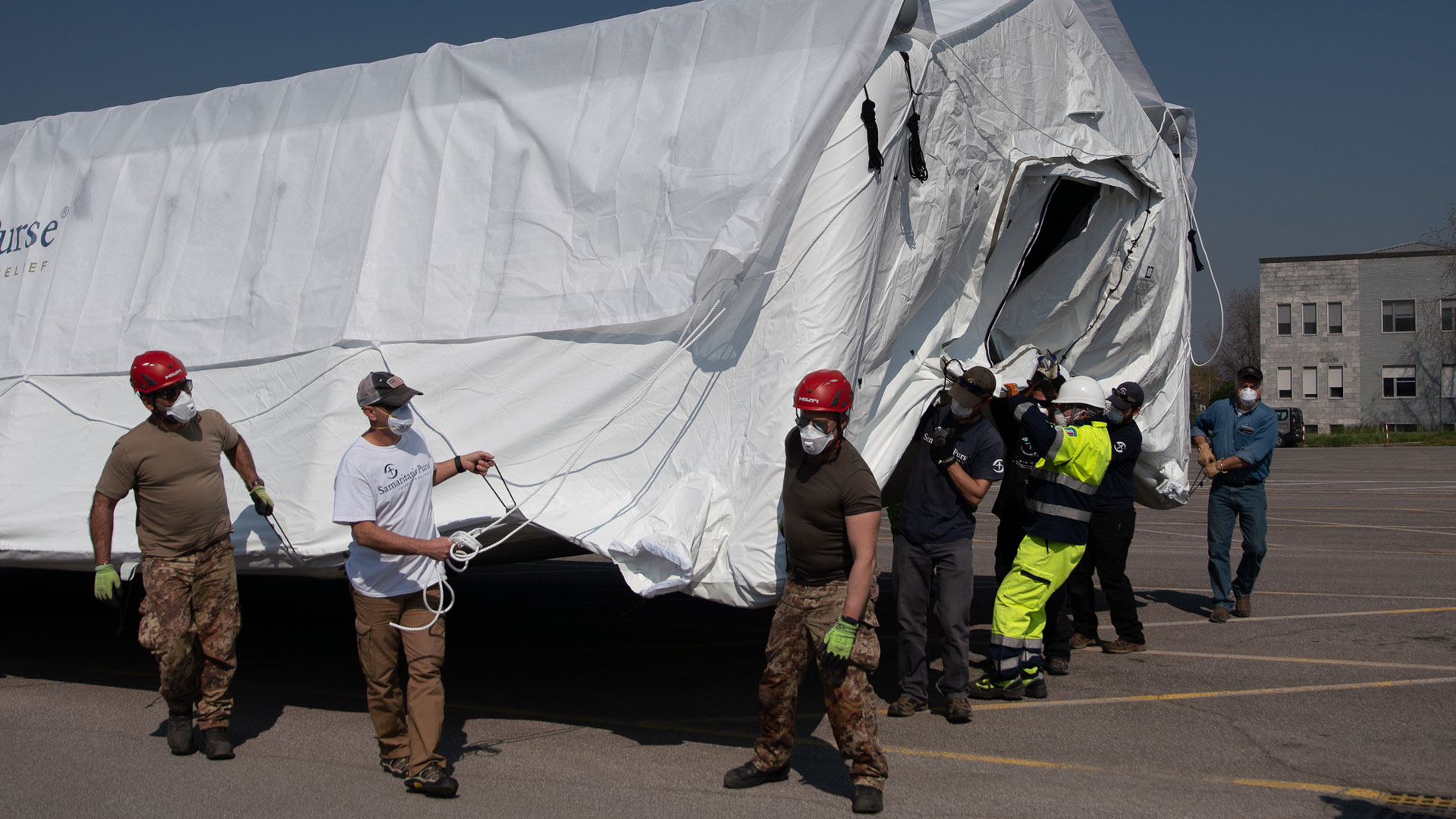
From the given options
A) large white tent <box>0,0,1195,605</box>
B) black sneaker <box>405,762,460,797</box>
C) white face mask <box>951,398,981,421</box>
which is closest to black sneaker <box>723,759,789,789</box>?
large white tent <box>0,0,1195,605</box>

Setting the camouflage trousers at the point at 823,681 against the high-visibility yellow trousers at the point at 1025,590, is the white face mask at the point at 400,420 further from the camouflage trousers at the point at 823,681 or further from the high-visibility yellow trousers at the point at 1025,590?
the high-visibility yellow trousers at the point at 1025,590

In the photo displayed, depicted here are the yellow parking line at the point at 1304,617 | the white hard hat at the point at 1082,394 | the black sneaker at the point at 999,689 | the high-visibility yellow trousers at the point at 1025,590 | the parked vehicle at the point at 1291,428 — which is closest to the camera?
the high-visibility yellow trousers at the point at 1025,590

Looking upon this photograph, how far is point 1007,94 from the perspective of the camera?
686 centimetres

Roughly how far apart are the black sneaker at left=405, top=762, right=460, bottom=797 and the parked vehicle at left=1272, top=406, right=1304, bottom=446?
4312 centimetres

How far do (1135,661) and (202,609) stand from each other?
5.74 metres

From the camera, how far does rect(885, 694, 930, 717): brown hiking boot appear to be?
20.5 feet

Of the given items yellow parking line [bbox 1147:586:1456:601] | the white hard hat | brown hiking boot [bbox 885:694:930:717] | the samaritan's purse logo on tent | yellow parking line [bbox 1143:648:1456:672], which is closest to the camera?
brown hiking boot [bbox 885:694:930:717]

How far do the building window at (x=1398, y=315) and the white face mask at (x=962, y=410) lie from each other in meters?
52.4

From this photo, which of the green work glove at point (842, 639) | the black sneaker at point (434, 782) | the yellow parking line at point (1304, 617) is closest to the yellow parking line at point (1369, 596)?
the yellow parking line at point (1304, 617)

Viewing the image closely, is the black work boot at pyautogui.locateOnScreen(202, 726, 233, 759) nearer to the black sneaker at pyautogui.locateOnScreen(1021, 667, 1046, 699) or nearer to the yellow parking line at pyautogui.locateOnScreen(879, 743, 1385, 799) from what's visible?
the yellow parking line at pyautogui.locateOnScreen(879, 743, 1385, 799)

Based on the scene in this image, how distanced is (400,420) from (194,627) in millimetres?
1597

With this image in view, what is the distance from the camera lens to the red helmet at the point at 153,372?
18.1 ft

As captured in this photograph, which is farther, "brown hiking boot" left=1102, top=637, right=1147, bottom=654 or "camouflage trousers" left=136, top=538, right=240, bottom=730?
"brown hiking boot" left=1102, top=637, right=1147, bottom=654

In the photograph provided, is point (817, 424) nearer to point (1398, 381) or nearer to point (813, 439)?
point (813, 439)
